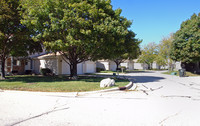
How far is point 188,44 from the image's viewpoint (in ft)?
67.2

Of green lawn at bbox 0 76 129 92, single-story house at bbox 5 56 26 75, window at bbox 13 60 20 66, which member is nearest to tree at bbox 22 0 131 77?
green lawn at bbox 0 76 129 92

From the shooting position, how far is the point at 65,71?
22.1 metres

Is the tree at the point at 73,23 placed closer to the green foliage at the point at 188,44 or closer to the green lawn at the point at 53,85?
the green lawn at the point at 53,85

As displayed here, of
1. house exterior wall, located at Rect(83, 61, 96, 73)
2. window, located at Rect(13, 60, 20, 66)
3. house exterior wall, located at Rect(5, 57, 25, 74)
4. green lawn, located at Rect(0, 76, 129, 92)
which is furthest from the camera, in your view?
house exterior wall, located at Rect(83, 61, 96, 73)

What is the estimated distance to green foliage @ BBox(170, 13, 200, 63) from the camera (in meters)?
20.2

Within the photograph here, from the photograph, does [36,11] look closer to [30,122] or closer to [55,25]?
[55,25]

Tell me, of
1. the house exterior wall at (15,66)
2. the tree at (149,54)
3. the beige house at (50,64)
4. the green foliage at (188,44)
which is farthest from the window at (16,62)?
the tree at (149,54)

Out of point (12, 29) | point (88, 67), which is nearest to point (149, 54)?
point (88, 67)

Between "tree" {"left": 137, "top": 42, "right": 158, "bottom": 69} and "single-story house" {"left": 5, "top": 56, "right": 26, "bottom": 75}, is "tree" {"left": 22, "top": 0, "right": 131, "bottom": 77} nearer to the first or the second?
"single-story house" {"left": 5, "top": 56, "right": 26, "bottom": 75}

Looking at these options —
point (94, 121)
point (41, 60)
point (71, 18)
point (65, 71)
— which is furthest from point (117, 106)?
point (41, 60)

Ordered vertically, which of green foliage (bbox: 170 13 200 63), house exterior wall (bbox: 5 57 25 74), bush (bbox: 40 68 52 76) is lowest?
bush (bbox: 40 68 52 76)

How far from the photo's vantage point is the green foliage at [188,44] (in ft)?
66.4

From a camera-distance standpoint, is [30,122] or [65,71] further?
[65,71]

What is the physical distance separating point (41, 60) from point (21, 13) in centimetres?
1091
